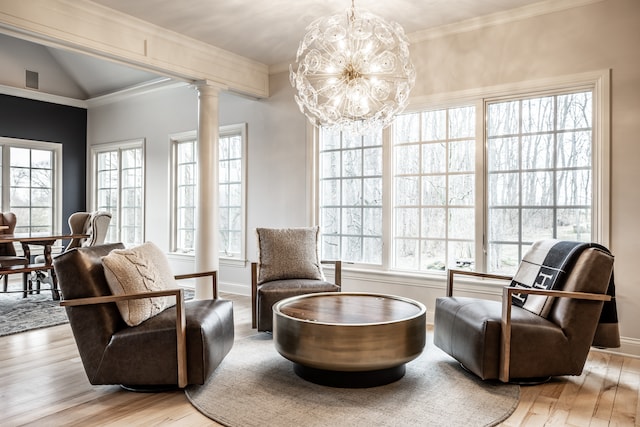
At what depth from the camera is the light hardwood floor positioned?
2.37 meters

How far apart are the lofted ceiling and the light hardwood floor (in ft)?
8.79

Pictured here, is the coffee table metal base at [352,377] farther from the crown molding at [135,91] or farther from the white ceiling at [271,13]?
the crown molding at [135,91]

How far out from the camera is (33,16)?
11.5ft

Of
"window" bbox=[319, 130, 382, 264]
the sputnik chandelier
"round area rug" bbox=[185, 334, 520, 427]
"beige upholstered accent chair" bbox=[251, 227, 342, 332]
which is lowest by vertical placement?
"round area rug" bbox=[185, 334, 520, 427]

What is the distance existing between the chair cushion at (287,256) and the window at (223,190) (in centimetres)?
163

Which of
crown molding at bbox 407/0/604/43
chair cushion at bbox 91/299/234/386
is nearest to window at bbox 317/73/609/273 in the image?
crown molding at bbox 407/0/604/43

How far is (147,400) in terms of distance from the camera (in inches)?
103

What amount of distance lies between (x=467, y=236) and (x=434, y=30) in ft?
6.54

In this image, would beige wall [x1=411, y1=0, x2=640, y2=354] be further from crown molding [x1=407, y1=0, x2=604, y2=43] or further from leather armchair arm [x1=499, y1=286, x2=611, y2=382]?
leather armchair arm [x1=499, y1=286, x2=611, y2=382]

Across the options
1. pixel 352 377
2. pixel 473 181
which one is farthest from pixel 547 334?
pixel 473 181

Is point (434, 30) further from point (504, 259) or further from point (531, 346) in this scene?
point (531, 346)

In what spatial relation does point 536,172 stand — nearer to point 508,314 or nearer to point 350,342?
point 508,314

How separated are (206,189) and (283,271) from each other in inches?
58.4

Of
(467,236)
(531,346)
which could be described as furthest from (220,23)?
(531,346)
